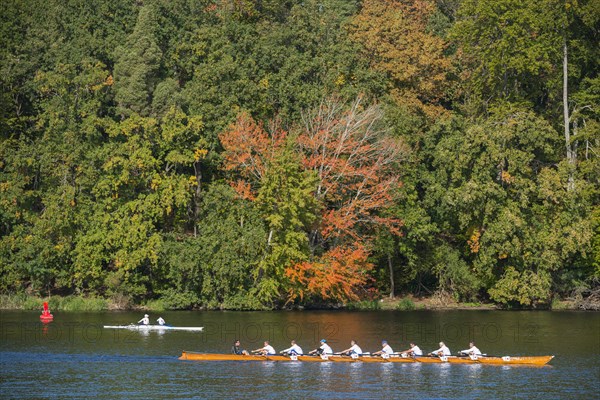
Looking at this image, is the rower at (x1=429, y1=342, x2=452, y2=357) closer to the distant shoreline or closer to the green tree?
the distant shoreline

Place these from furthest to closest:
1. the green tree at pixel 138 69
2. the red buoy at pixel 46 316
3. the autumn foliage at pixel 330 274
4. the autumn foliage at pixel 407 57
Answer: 1. the autumn foliage at pixel 407 57
2. the green tree at pixel 138 69
3. the autumn foliage at pixel 330 274
4. the red buoy at pixel 46 316

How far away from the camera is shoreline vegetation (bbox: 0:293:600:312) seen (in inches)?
3142

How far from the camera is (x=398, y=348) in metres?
60.2

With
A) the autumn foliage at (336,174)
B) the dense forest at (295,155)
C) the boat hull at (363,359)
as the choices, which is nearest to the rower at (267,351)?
the boat hull at (363,359)

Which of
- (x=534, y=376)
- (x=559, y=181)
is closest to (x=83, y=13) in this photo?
(x=559, y=181)

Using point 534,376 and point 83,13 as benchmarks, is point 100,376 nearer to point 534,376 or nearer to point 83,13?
point 534,376

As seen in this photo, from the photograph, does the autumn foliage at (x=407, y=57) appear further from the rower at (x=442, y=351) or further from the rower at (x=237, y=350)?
the rower at (x=237, y=350)

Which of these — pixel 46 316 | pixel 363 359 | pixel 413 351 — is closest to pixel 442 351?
pixel 413 351

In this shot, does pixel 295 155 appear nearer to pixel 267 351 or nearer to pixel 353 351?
pixel 267 351

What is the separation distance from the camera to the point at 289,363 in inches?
2217

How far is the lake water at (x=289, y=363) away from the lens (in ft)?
156

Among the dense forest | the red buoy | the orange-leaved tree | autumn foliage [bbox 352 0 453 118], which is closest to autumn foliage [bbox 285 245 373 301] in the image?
the orange-leaved tree

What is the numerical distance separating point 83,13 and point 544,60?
129ft

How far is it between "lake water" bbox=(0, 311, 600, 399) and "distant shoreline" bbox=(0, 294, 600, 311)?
290 centimetres
